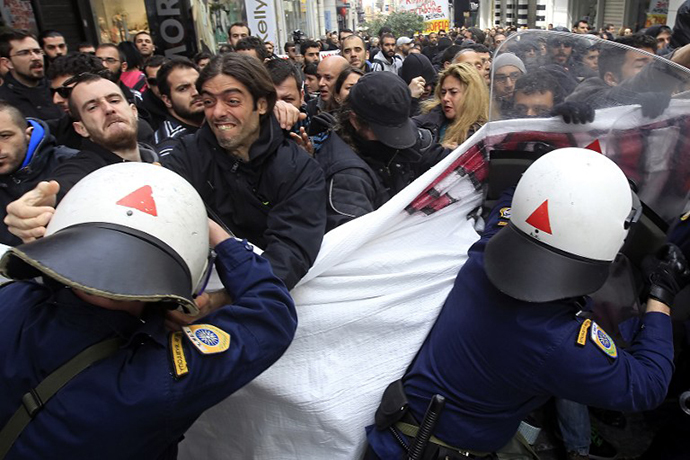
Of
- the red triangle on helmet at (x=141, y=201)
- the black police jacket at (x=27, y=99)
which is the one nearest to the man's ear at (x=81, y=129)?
the red triangle on helmet at (x=141, y=201)

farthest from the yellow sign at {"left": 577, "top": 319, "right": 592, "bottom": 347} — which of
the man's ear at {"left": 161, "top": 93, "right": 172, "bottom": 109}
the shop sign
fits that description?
the shop sign

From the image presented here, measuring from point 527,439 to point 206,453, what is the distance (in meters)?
1.31

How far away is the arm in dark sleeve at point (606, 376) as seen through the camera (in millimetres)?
1506

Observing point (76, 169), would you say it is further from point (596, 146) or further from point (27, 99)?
point (27, 99)

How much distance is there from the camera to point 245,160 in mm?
2076

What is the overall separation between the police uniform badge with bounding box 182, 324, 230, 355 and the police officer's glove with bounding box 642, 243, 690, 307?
1.43 meters

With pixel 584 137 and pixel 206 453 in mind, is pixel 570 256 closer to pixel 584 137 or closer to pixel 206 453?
pixel 584 137

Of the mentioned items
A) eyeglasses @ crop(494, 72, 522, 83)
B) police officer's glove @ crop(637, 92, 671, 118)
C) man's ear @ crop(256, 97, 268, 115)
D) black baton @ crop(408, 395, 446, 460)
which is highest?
eyeglasses @ crop(494, 72, 522, 83)

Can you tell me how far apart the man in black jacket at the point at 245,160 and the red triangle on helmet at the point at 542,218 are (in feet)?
2.42

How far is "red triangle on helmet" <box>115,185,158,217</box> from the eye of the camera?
123 centimetres

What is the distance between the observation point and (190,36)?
9438 millimetres

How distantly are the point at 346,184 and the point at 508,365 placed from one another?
998mm

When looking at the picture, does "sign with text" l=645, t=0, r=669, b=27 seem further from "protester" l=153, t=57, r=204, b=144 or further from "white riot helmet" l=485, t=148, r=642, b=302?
"white riot helmet" l=485, t=148, r=642, b=302

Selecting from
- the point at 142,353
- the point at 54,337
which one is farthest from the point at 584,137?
the point at 54,337
